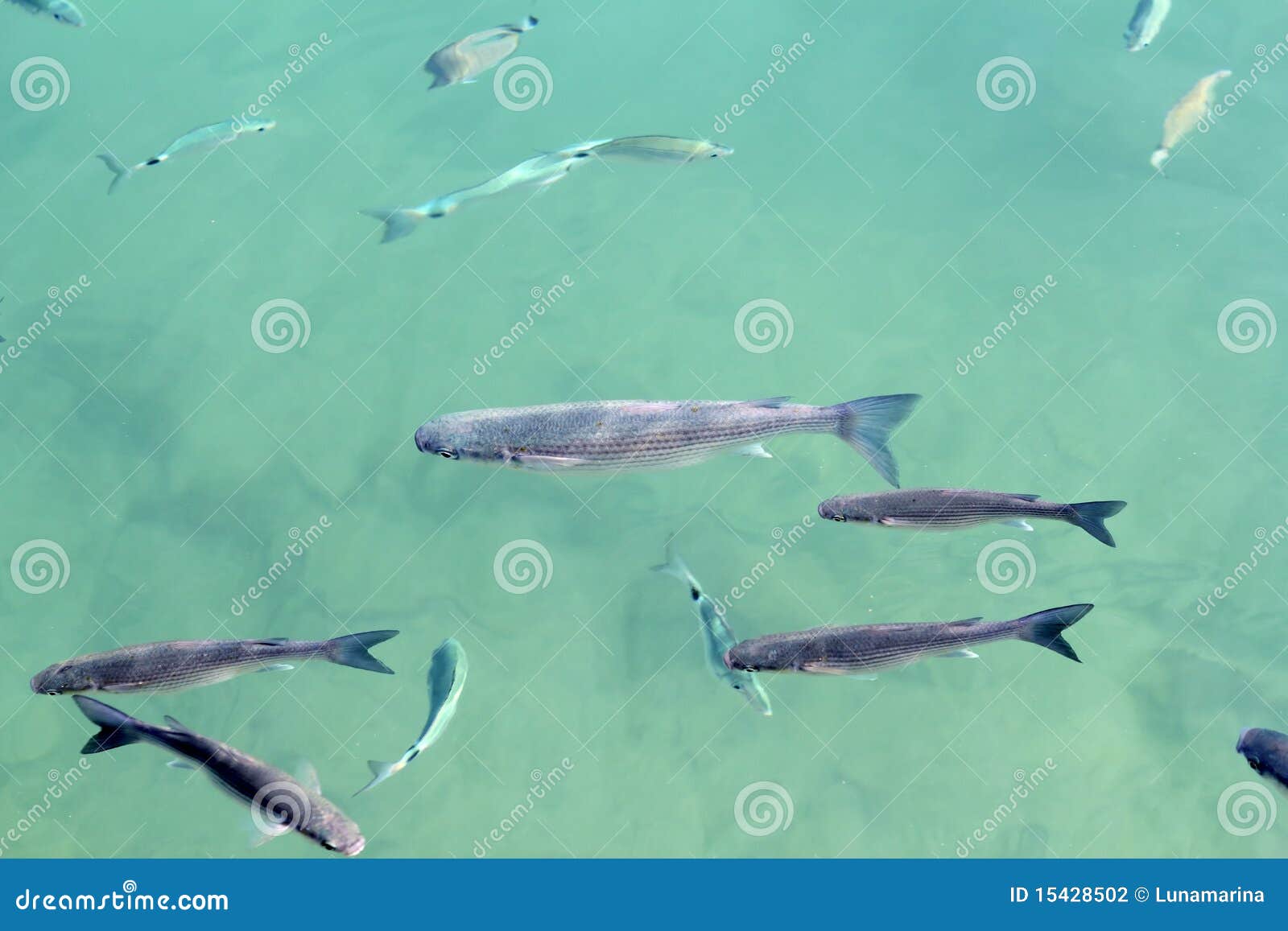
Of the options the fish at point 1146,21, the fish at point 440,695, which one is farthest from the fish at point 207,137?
the fish at point 1146,21

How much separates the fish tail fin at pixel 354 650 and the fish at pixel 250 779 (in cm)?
50

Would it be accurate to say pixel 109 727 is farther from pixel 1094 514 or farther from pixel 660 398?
pixel 1094 514

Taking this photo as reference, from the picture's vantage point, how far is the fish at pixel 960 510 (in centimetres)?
375

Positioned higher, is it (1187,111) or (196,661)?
(1187,111)

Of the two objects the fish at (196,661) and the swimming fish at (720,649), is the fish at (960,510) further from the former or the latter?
the fish at (196,661)

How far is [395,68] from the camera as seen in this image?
7.36 m

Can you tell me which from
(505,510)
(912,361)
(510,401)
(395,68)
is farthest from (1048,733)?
(395,68)

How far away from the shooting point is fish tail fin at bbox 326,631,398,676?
3.70 meters

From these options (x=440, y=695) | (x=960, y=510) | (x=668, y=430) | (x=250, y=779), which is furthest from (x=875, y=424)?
(x=250, y=779)

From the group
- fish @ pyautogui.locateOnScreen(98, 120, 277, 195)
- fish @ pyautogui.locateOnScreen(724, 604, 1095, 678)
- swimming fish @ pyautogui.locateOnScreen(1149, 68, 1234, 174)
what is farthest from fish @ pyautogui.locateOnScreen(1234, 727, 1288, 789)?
fish @ pyautogui.locateOnScreen(98, 120, 277, 195)

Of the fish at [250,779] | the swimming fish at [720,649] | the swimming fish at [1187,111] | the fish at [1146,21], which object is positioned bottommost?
the fish at [250,779]

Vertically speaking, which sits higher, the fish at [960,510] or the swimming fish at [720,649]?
the fish at [960,510]

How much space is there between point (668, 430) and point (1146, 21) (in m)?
4.35

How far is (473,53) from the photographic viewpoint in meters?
5.47
